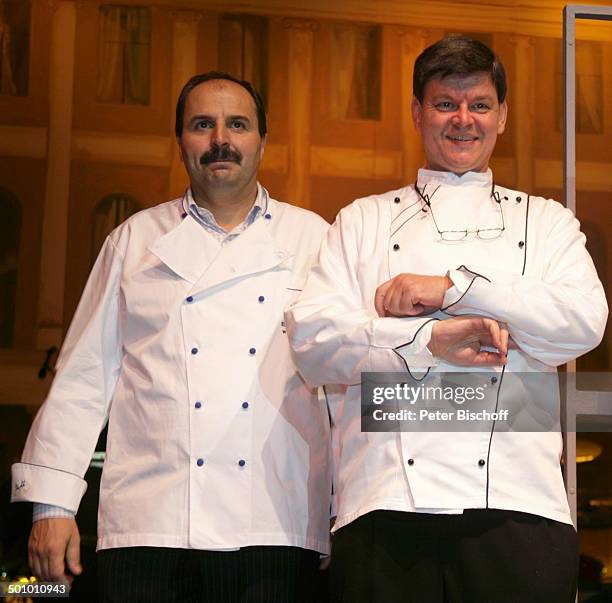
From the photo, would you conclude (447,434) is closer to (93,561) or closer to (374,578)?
(374,578)

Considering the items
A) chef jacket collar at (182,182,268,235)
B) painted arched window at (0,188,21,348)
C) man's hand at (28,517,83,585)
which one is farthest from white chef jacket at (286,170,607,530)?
painted arched window at (0,188,21,348)

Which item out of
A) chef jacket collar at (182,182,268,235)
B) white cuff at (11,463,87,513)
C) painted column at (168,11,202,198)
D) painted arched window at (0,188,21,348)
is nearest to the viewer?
white cuff at (11,463,87,513)

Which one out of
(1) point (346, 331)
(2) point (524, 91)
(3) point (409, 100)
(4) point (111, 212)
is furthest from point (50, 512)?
(2) point (524, 91)

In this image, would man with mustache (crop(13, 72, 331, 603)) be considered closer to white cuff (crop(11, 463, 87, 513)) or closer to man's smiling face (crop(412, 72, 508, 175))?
white cuff (crop(11, 463, 87, 513))

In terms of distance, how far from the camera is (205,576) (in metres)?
1.90

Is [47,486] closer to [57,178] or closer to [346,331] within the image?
[346,331]

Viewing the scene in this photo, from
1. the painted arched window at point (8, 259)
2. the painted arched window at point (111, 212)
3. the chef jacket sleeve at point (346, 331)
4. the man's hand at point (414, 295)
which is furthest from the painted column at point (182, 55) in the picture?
the man's hand at point (414, 295)

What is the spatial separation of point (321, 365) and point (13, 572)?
1281mm

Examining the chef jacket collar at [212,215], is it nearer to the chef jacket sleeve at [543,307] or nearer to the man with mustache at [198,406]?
the man with mustache at [198,406]

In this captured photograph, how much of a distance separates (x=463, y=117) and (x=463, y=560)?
2.55 feet

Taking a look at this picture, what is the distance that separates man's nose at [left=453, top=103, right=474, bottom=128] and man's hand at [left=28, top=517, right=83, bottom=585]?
1056 mm

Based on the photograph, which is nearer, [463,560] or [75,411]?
[463,560]

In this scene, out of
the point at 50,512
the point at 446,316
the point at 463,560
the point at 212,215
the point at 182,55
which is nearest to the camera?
the point at 463,560

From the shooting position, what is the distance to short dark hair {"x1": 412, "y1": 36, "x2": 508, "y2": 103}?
1896 millimetres
